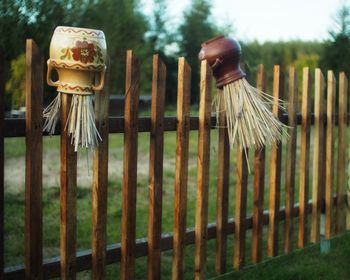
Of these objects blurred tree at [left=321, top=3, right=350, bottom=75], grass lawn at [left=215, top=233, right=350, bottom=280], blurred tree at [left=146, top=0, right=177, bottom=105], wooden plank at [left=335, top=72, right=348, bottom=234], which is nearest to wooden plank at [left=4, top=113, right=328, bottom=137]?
grass lawn at [left=215, top=233, right=350, bottom=280]

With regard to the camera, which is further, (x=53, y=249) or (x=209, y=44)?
(x=53, y=249)

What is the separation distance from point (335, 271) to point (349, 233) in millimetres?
978

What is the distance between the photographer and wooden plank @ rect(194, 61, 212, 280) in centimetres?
270

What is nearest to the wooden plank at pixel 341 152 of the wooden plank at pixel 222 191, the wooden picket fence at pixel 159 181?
the wooden picket fence at pixel 159 181

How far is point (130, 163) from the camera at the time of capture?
7.64 feet

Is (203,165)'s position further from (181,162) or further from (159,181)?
(159,181)

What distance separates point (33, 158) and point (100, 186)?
36 cm

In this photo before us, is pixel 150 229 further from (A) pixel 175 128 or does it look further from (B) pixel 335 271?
(B) pixel 335 271

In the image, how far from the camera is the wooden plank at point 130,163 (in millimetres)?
2271

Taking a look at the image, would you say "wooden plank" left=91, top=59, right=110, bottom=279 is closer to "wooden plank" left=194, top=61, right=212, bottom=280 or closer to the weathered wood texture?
"wooden plank" left=194, top=61, right=212, bottom=280

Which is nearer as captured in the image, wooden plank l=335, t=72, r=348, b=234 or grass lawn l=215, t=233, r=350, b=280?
grass lawn l=215, t=233, r=350, b=280

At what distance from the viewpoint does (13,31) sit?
84.0 inches

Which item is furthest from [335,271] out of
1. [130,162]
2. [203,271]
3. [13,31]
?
[13,31]

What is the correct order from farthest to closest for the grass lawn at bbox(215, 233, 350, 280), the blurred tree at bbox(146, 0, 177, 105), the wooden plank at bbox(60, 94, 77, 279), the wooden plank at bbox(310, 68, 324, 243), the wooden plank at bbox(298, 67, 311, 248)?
the blurred tree at bbox(146, 0, 177, 105)
the wooden plank at bbox(310, 68, 324, 243)
the wooden plank at bbox(298, 67, 311, 248)
the grass lawn at bbox(215, 233, 350, 280)
the wooden plank at bbox(60, 94, 77, 279)
